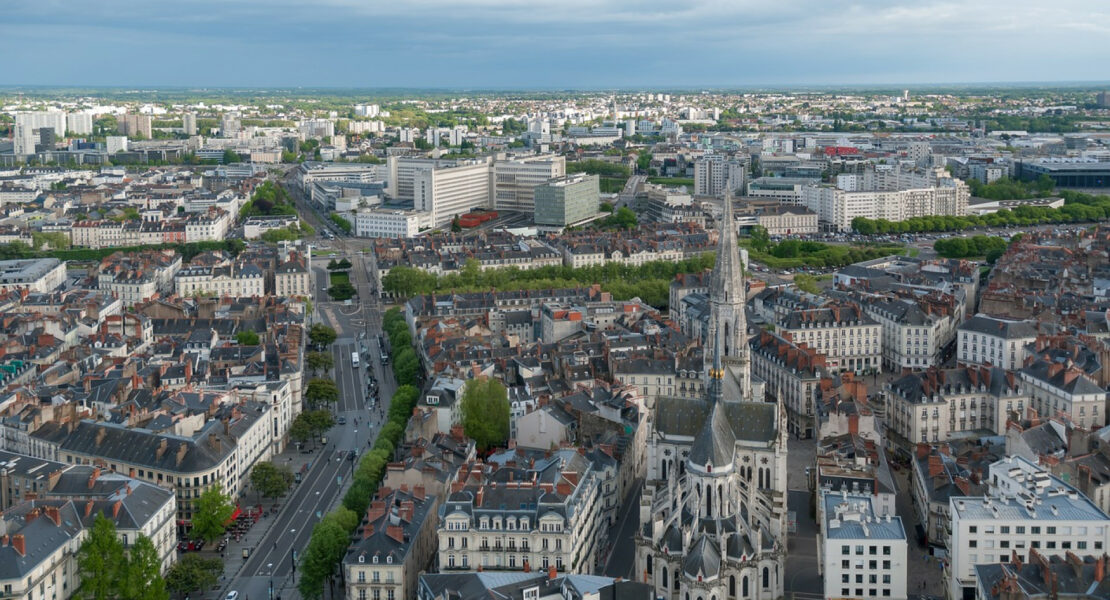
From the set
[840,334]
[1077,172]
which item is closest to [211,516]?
[840,334]

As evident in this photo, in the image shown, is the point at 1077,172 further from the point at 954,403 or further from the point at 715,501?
the point at 715,501

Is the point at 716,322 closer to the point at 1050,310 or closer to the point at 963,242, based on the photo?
the point at 1050,310

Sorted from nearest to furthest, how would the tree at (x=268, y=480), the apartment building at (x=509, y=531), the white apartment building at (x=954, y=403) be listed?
the apartment building at (x=509, y=531), the tree at (x=268, y=480), the white apartment building at (x=954, y=403)

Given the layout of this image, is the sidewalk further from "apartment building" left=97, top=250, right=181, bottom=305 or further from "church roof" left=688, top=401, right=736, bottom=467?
"apartment building" left=97, top=250, right=181, bottom=305

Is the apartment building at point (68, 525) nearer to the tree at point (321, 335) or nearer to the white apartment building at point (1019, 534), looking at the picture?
the white apartment building at point (1019, 534)

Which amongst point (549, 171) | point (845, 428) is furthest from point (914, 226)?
point (845, 428)

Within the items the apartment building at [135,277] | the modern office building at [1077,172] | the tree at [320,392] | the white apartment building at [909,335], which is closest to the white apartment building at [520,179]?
the apartment building at [135,277]

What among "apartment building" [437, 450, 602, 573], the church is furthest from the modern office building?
"apartment building" [437, 450, 602, 573]
